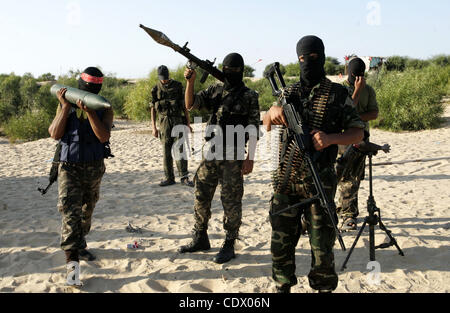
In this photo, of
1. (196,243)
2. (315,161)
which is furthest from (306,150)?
(196,243)

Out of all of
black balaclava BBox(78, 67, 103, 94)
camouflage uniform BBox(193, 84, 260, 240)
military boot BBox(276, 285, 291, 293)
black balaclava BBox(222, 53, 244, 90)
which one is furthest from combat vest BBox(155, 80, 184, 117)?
military boot BBox(276, 285, 291, 293)

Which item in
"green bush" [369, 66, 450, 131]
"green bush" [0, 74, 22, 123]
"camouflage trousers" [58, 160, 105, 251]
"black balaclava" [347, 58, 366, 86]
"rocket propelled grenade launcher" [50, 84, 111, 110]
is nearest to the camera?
"rocket propelled grenade launcher" [50, 84, 111, 110]

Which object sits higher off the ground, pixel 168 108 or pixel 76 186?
pixel 168 108

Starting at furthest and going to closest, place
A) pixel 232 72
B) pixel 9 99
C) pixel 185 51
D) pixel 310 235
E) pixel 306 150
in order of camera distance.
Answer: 1. pixel 9 99
2. pixel 232 72
3. pixel 185 51
4. pixel 310 235
5. pixel 306 150

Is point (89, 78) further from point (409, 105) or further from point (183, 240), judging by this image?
point (409, 105)

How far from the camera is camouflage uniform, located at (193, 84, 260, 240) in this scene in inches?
142

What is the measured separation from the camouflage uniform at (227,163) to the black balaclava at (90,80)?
3.10 feet

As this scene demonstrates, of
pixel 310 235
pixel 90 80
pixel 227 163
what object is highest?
pixel 90 80

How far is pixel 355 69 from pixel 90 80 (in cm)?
290

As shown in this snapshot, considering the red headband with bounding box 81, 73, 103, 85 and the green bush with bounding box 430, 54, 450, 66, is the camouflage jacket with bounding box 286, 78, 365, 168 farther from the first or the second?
the green bush with bounding box 430, 54, 450, 66

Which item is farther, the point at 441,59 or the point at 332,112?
the point at 441,59

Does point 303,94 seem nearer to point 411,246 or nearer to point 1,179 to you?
point 411,246

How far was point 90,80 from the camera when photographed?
320 cm
